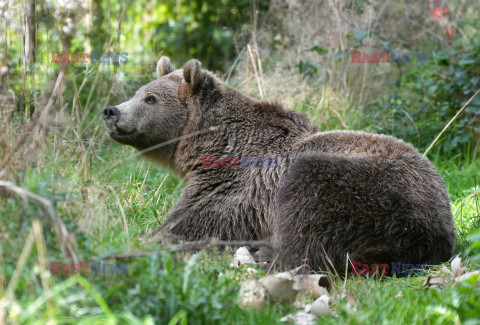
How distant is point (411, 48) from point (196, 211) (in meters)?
8.60

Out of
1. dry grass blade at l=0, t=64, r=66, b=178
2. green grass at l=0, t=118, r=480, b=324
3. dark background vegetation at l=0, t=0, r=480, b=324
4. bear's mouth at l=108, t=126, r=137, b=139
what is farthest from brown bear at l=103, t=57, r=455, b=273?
dry grass blade at l=0, t=64, r=66, b=178

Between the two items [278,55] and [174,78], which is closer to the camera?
[174,78]

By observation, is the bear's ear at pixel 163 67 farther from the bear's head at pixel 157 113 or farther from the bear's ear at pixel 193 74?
the bear's ear at pixel 193 74

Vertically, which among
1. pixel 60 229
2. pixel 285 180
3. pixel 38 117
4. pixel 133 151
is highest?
pixel 38 117

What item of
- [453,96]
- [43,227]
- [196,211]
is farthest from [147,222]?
[453,96]

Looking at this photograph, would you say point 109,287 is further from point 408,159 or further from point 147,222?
point 408,159

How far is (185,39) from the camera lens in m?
13.5

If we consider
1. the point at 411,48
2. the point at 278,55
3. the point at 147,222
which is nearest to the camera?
the point at 147,222

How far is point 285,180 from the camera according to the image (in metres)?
4.94

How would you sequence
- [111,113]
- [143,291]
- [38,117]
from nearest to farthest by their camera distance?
[143,291] < [38,117] < [111,113]

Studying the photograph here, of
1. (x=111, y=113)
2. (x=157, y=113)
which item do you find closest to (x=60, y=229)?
(x=111, y=113)

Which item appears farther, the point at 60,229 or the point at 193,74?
the point at 193,74

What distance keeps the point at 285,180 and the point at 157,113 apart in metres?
1.73

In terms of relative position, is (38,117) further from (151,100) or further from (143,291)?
(151,100)
